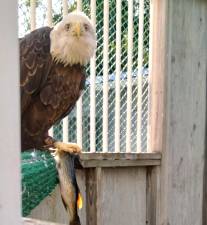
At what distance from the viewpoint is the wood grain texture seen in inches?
80.0

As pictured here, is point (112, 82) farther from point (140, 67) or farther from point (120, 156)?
point (120, 156)

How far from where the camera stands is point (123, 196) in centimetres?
207

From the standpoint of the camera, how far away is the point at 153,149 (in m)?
2.09

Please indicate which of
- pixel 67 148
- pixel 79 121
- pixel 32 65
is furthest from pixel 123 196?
pixel 32 65

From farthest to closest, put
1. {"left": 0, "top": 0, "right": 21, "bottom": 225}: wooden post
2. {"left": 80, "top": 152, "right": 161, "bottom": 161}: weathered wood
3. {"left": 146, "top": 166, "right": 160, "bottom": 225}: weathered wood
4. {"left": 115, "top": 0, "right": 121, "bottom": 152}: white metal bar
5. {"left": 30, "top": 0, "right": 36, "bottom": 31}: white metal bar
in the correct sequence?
{"left": 146, "top": 166, "right": 160, "bottom": 225}: weathered wood, {"left": 115, "top": 0, "right": 121, "bottom": 152}: white metal bar, {"left": 80, "top": 152, "right": 161, "bottom": 161}: weathered wood, {"left": 30, "top": 0, "right": 36, "bottom": 31}: white metal bar, {"left": 0, "top": 0, "right": 21, "bottom": 225}: wooden post

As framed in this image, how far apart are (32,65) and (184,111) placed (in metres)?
0.97

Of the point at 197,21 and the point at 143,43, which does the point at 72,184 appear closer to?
the point at 143,43

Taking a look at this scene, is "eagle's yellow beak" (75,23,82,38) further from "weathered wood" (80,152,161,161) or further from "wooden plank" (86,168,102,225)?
"wooden plank" (86,168,102,225)

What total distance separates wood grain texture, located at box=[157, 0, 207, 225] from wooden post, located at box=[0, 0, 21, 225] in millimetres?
1713

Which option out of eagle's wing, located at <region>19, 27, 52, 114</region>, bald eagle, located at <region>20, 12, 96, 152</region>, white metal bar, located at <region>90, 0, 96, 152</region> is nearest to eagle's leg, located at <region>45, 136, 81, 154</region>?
bald eagle, located at <region>20, 12, 96, 152</region>

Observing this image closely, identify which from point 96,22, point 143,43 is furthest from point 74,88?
point 143,43

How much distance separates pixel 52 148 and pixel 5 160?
1.18 m

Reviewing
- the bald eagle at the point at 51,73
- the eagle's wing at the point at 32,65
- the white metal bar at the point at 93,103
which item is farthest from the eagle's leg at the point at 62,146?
the white metal bar at the point at 93,103

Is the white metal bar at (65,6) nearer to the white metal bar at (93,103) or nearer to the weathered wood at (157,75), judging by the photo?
the white metal bar at (93,103)
